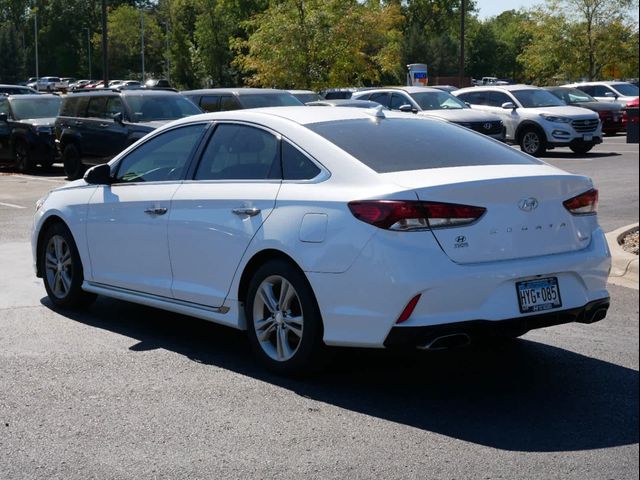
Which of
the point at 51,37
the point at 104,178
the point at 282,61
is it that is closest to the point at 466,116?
the point at 282,61

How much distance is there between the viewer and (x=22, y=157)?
962 inches

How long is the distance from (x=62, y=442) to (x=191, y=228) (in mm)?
2028

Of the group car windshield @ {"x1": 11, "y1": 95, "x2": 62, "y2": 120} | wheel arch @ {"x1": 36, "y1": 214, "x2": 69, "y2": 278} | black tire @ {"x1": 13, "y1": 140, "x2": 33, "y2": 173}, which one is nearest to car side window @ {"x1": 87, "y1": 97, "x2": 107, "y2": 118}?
black tire @ {"x1": 13, "y1": 140, "x2": 33, "y2": 173}

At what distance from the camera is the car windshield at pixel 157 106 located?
2072 centimetres

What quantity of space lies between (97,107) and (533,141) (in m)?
10.8

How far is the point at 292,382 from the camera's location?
630 centimetres

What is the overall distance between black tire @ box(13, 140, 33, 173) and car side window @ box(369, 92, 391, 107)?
354 inches

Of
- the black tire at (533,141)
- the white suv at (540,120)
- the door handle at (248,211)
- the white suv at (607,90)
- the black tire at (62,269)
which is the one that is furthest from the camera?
the white suv at (607,90)

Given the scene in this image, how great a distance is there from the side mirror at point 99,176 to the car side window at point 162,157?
0.07m

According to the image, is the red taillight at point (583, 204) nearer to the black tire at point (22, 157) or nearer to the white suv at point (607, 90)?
the black tire at point (22, 157)

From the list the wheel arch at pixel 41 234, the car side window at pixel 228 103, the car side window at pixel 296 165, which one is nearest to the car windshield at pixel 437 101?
the car side window at pixel 228 103

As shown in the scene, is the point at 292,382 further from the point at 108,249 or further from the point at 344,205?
the point at 108,249

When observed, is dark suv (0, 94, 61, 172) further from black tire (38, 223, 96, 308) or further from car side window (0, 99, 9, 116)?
black tire (38, 223, 96, 308)

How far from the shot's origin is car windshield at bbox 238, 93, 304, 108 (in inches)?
885
